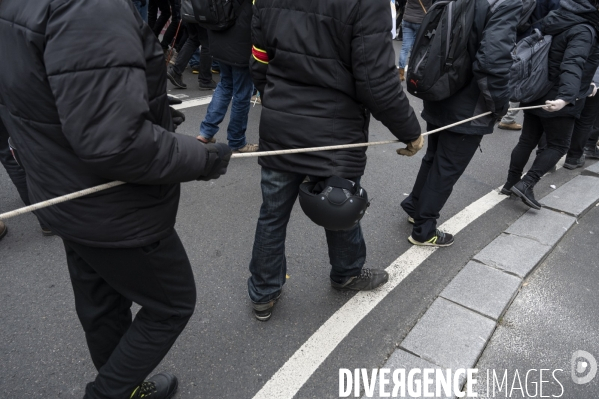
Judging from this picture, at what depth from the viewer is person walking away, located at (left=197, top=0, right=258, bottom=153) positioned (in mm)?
4047

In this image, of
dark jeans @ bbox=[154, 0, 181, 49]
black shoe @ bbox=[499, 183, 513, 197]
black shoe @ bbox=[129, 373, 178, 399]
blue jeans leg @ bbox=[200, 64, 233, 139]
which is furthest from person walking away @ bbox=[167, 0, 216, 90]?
black shoe @ bbox=[129, 373, 178, 399]

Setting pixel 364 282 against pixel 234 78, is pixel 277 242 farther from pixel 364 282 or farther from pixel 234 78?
pixel 234 78

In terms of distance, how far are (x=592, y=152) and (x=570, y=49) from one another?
252 cm

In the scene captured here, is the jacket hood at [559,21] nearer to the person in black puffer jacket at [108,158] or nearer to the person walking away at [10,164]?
the person in black puffer jacket at [108,158]

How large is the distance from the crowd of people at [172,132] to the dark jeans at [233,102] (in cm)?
181

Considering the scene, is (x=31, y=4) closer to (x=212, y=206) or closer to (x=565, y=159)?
(x=212, y=206)

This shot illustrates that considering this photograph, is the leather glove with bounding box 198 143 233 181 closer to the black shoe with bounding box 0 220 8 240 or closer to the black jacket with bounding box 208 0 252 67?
the black shoe with bounding box 0 220 8 240

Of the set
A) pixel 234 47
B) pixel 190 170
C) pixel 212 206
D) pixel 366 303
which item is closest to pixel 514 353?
pixel 366 303

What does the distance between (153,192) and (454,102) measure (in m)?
2.18

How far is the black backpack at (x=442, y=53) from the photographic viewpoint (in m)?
2.72

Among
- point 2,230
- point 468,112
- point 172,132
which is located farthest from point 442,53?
point 2,230

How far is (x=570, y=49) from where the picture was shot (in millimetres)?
3404

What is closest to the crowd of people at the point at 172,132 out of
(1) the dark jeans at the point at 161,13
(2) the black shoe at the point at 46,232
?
(2) the black shoe at the point at 46,232

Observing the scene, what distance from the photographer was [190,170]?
4.77 feet
